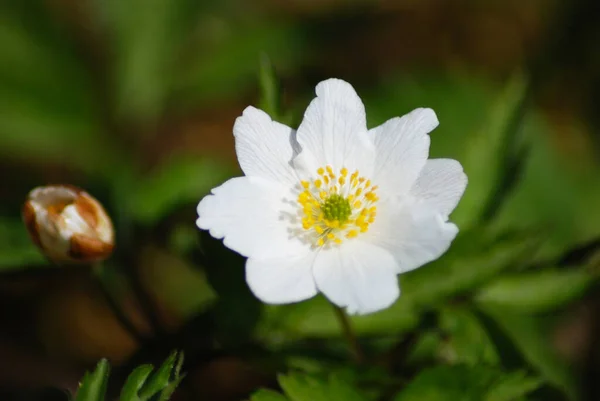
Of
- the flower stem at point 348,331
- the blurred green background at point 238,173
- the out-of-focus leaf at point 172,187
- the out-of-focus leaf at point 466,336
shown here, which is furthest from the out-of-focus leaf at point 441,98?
the flower stem at point 348,331

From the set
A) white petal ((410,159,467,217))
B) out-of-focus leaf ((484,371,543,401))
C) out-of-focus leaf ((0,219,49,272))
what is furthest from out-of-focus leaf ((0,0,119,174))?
out-of-focus leaf ((484,371,543,401))

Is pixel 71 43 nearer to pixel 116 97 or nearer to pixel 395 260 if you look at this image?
pixel 116 97

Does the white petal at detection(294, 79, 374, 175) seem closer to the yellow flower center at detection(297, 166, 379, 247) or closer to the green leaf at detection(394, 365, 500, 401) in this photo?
the yellow flower center at detection(297, 166, 379, 247)

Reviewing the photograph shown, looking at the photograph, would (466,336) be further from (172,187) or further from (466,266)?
(172,187)

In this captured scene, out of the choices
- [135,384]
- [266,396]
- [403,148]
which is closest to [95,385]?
[135,384]

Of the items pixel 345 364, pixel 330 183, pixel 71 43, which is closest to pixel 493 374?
pixel 345 364

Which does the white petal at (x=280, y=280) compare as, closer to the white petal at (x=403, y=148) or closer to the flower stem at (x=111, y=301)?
the white petal at (x=403, y=148)
